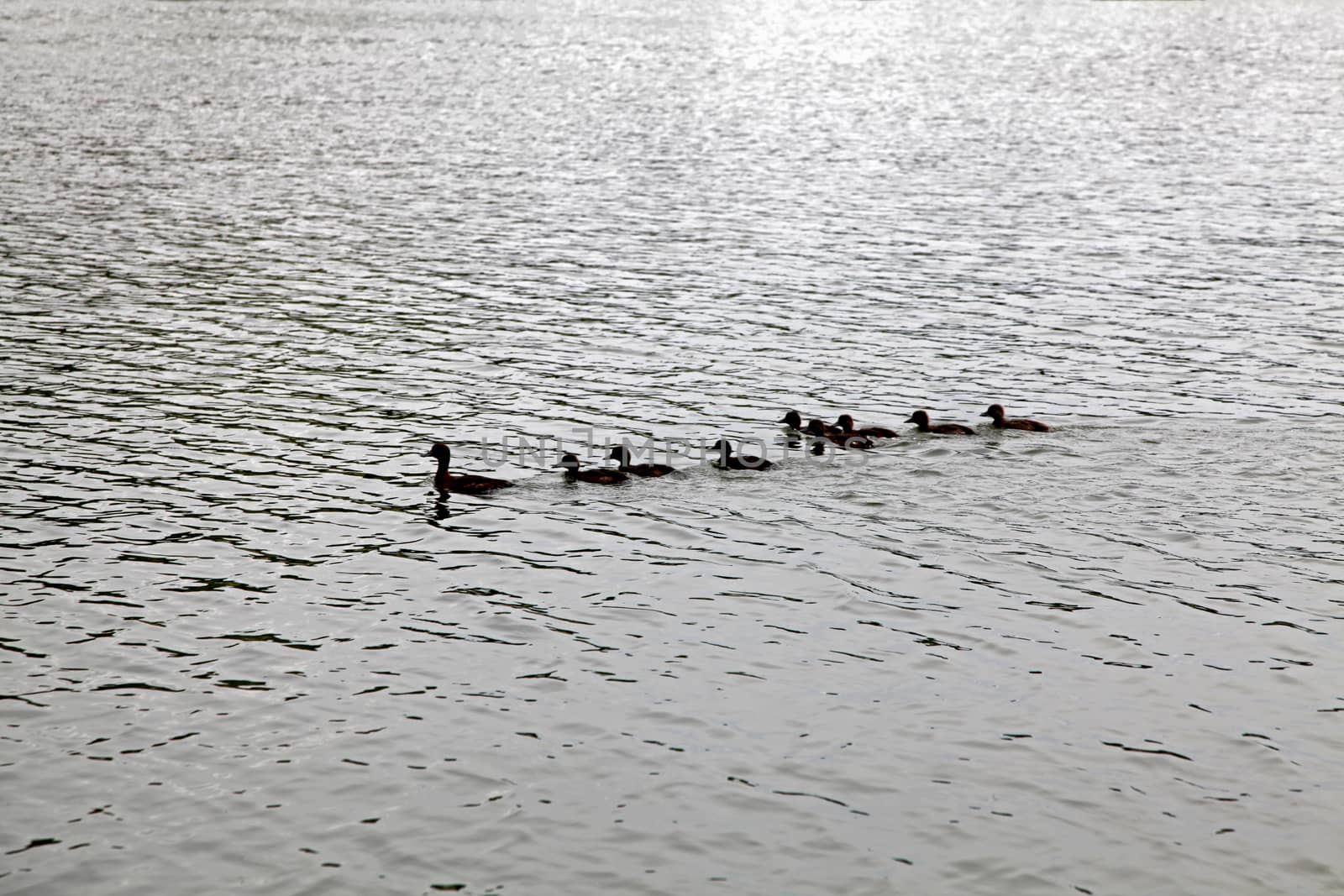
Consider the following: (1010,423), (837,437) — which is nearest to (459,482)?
(837,437)

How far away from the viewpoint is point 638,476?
22.1m

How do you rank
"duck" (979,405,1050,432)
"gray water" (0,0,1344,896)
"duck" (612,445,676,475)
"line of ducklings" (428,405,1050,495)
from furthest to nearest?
"duck" (979,405,1050,432), "duck" (612,445,676,475), "line of ducklings" (428,405,1050,495), "gray water" (0,0,1344,896)

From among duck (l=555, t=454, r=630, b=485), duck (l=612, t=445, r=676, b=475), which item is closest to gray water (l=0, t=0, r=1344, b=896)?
duck (l=555, t=454, r=630, b=485)

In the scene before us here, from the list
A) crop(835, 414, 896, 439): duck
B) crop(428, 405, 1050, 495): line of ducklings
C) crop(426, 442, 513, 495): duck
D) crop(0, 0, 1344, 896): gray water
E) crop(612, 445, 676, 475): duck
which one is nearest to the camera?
crop(0, 0, 1344, 896): gray water

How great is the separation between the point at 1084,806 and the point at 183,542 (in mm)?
12069

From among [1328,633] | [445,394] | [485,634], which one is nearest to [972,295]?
[445,394]

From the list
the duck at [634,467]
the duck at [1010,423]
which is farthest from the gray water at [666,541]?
the duck at [1010,423]

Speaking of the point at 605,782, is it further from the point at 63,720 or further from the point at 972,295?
the point at 972,295

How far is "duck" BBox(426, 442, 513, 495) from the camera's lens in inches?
850

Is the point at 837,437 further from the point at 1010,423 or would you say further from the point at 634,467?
the point at 634,467

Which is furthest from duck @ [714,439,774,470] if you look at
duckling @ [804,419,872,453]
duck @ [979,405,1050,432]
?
duck @ [979,405,1050,432]

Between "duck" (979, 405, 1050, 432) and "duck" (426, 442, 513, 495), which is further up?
"duck" (979, 405, 1050, 432)

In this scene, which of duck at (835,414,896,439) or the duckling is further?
duck at (835,414,896,439)

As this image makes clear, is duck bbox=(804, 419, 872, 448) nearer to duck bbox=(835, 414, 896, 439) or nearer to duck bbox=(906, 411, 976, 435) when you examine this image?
duck bbox=(835, 414, 896, 439)
